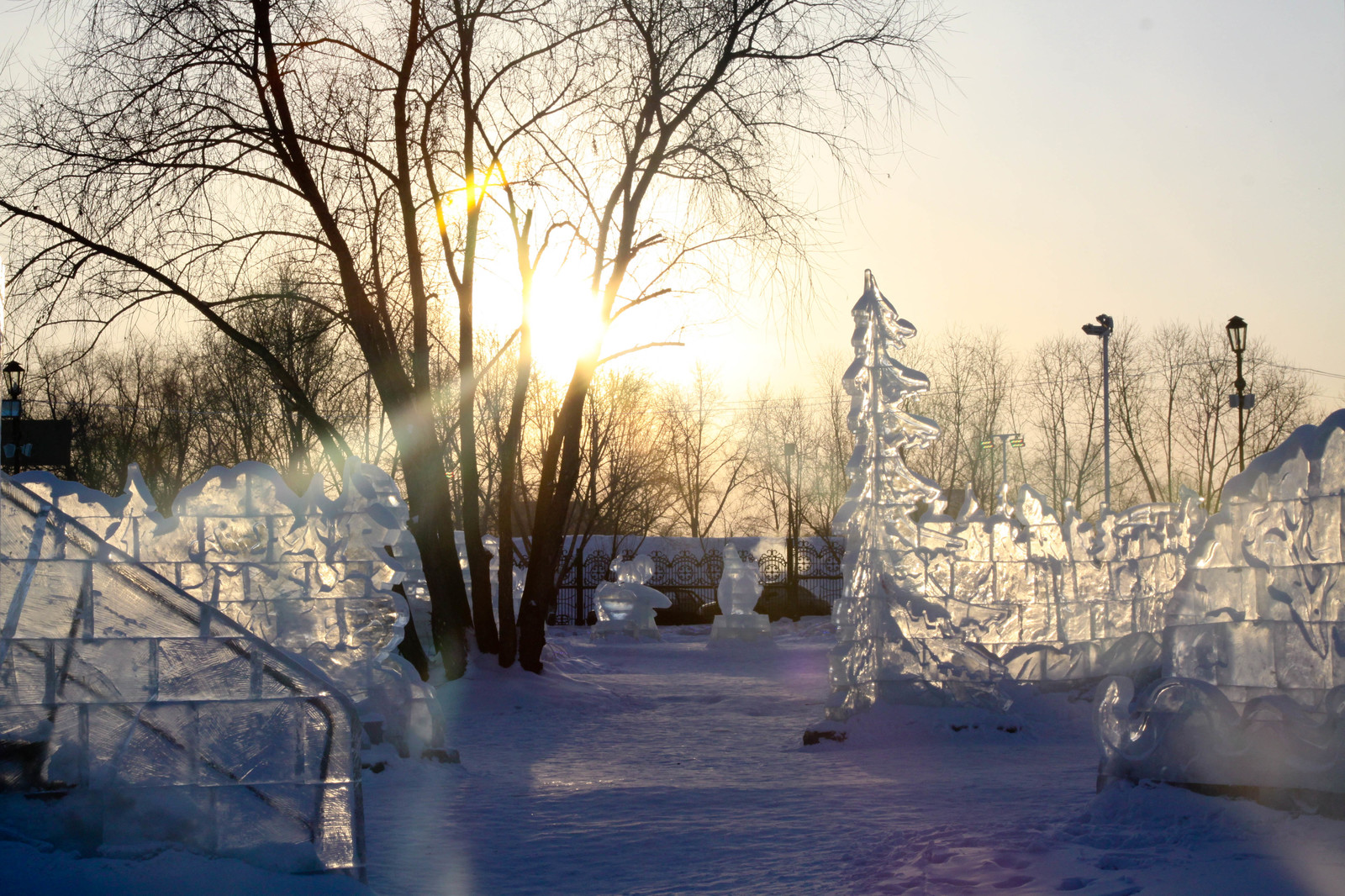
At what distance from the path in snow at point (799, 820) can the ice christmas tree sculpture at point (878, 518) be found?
1.96ft

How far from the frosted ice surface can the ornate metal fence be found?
25.6 m

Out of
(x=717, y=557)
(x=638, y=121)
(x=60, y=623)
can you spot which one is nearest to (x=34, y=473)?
(x=638, y=121)

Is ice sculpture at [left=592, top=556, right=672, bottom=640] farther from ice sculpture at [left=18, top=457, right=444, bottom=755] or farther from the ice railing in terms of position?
ice sculpture at [left=18, top=457, right=444, bottom=755]

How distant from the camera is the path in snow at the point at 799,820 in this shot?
18.5ft

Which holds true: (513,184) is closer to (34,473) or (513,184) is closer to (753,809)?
(34,473)

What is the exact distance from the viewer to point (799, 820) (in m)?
7.38

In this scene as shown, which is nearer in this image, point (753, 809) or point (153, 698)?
point (153, 698)

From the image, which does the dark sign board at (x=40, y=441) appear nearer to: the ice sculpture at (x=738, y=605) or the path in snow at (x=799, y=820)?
the path in snow at (x=799, y=820)

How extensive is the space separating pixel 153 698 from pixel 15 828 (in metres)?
0.74

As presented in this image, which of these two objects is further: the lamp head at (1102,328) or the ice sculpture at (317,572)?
the lamp head at (1102,328)

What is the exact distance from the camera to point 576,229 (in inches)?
612

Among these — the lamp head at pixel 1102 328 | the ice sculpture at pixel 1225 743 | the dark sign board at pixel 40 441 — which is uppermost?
the lamp head at pixel 1102 328

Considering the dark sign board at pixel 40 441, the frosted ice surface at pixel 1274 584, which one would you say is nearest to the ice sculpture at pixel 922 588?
the frosted ice surface at pixel 1274 584

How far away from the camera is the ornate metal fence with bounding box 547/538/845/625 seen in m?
34.6
